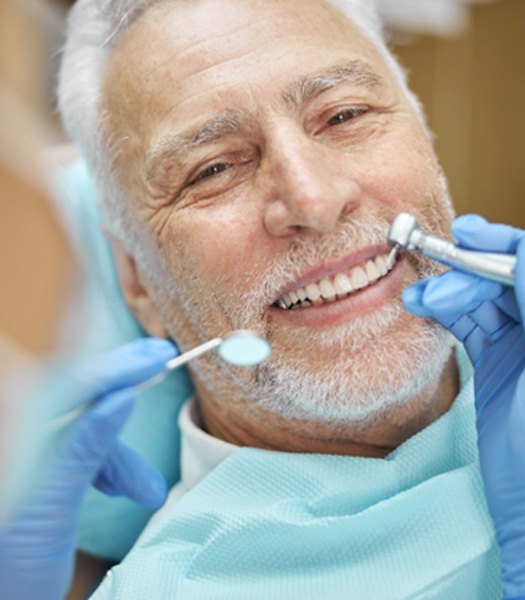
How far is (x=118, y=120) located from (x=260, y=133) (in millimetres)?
273

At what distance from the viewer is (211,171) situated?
112 cm

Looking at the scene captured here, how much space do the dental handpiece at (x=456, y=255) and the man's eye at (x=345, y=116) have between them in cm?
28

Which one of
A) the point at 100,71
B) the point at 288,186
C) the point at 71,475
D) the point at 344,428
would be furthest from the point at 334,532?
the point at 100,71

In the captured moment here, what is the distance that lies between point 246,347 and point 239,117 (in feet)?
1.10

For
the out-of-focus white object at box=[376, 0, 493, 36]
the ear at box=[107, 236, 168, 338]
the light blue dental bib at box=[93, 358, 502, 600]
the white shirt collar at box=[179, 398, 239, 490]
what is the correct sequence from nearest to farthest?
the light blue dental bib at box=[93, 358, 502, 600]
the white shirt collar at box=[179, 398, 239, 490]
the ear at box=[107, 236, 168, 338]
the out-of-focus white object at box=[376, 0, 493, 36]

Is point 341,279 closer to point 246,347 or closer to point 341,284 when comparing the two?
point 341,284

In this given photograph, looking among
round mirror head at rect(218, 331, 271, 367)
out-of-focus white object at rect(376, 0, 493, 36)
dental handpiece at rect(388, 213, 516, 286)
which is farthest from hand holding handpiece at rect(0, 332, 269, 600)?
out-of-focus white object at rect(376, 0, 493, 36)

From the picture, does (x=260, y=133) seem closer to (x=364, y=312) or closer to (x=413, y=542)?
(x=364, y=312)

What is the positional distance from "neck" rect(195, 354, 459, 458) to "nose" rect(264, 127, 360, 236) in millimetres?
327

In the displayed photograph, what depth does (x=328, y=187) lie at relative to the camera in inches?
39.1

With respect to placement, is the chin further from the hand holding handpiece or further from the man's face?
the hand holding handpiece

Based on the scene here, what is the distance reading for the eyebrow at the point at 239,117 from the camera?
1.05m

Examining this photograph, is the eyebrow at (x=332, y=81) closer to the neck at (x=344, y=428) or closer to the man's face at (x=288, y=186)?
the man's face at (x=288, y=186)

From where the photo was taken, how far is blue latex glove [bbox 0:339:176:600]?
2.66 ft
